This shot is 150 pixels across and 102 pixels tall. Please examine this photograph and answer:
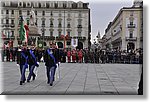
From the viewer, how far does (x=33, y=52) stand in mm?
12023

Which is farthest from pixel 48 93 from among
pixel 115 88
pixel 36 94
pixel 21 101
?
pixel 115 88

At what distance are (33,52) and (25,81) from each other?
1.24 metres

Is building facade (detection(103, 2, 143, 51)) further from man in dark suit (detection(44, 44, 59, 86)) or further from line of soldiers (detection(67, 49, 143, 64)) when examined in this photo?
man in dark suit (detection(44, 44, 59, 86))

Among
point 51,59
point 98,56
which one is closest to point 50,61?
point 51,59

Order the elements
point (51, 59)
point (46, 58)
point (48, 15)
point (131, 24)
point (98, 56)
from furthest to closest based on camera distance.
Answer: point (98, 56) < point (131, 24) < point (48, 15) < point (46, 58) < point (51, 59)

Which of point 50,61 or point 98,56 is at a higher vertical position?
point 50,61

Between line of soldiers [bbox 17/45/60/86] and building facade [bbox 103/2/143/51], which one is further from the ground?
building facade [bbox 103/2/143/51]

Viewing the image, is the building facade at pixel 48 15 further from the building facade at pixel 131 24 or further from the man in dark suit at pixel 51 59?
the building facade at pixel 131 24

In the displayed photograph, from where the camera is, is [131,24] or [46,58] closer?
[46,58]

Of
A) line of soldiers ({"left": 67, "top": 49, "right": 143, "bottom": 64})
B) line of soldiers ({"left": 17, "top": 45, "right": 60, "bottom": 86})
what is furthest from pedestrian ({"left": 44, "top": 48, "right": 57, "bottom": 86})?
line of soldiers ({"left": 67, "top": 49, "right": 143, "bottom": 64})

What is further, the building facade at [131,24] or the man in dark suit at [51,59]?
the man in dark suit at [51,59]

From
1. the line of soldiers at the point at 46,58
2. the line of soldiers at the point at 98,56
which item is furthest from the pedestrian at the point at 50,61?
the line of soldiers at the point at 98,56

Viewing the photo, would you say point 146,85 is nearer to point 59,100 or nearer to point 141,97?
point 141,97

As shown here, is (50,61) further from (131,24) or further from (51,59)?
(131,24)
